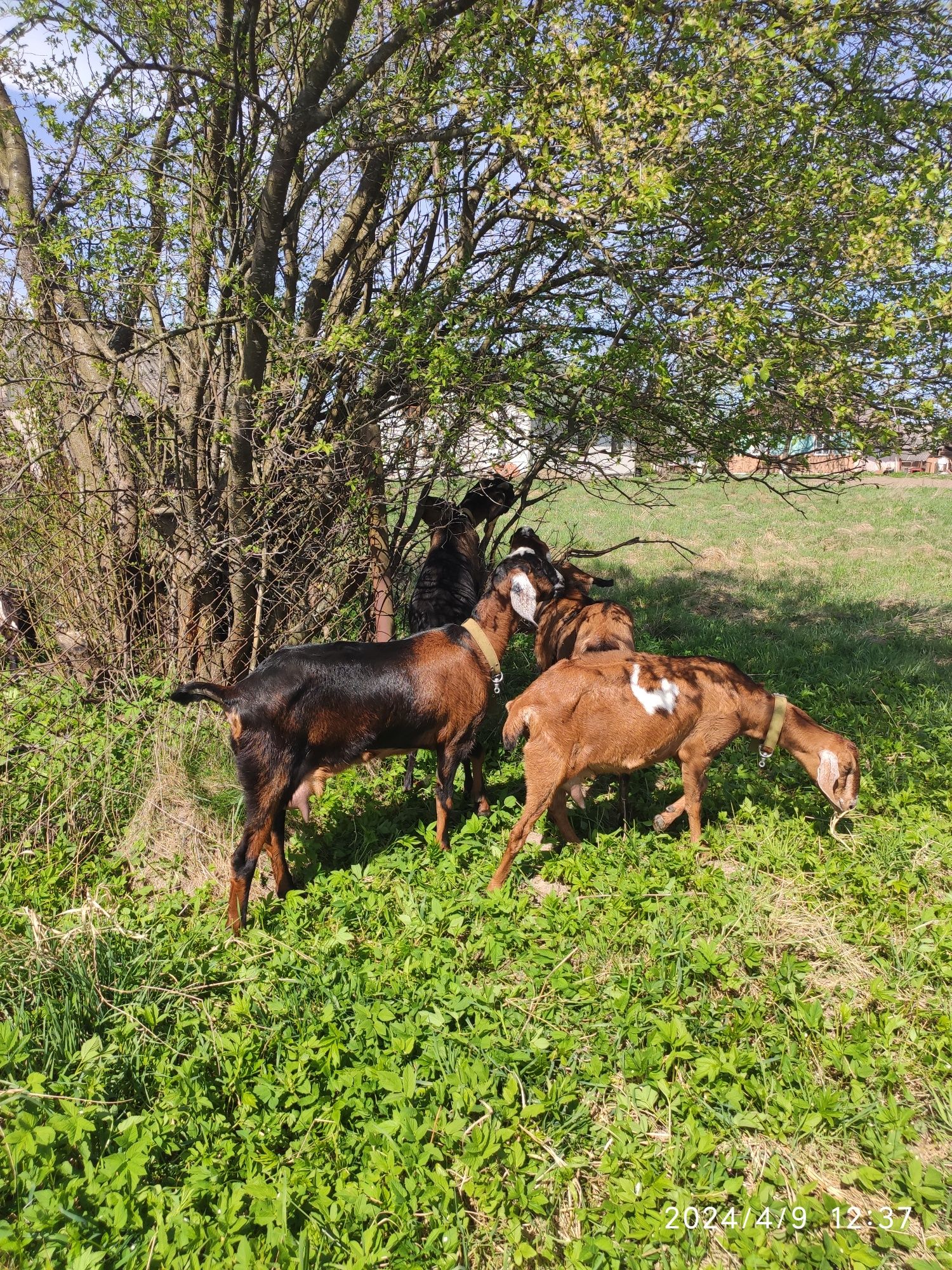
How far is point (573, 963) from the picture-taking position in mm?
3406

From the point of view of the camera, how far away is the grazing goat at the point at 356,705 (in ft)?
12.2

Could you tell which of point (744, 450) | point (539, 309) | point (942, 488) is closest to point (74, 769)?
point (539, 309)

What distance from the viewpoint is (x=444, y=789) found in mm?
A: 4359

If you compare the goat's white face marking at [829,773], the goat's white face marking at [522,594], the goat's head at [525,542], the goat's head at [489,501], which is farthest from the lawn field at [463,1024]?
the goat's head at [489,501]

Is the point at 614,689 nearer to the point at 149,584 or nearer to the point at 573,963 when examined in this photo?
the point at 573,963

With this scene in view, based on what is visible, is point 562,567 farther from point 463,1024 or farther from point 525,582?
point 463,1024

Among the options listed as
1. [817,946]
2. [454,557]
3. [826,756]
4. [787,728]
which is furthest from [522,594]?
[817,946]

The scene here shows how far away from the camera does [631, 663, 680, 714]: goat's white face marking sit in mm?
4219

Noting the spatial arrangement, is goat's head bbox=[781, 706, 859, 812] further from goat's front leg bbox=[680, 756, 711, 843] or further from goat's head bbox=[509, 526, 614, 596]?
goat's head bbox=[509, 526, 614, 596]

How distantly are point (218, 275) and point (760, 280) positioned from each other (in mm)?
3200

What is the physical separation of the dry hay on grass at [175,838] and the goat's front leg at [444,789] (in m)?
1.20

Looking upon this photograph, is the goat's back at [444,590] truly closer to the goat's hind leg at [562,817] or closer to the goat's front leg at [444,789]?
the goat's front leg at [444,789]

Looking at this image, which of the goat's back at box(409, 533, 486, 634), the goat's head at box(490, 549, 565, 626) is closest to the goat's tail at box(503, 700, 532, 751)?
the goat's head at box(490, 549, 565, 626)

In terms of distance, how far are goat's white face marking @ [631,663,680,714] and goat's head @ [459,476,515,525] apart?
2509mm
